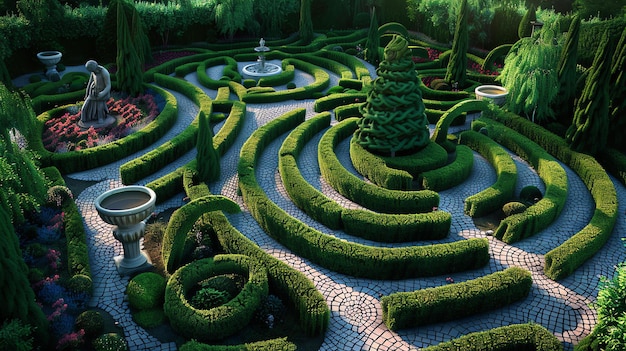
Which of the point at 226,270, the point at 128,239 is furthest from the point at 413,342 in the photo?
the point at 128,239

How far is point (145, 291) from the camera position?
1734cm

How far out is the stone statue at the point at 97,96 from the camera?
31.2 m

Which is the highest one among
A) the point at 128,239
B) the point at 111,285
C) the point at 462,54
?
the point at 462,54

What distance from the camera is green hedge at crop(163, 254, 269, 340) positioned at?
52.1 feet

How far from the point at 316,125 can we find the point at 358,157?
586cm

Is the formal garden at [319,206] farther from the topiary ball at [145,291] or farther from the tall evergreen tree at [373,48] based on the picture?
the tall evergreen tree at [373,48]

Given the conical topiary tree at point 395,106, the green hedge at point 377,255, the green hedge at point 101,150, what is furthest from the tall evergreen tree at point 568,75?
the green hedge at point 101,150

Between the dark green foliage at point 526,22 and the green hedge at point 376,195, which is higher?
the dark green foliage at point 526,22

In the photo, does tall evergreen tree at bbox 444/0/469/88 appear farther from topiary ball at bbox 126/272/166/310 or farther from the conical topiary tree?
topiary ball at bbox 126/272/166/310

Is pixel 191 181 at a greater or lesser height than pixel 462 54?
lesser

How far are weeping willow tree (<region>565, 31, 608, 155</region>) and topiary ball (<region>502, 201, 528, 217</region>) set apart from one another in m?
6.77

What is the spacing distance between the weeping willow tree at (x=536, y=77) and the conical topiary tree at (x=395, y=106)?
7.83 metres

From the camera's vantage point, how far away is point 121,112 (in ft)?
112

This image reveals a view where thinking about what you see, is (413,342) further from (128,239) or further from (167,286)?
(128,239)
